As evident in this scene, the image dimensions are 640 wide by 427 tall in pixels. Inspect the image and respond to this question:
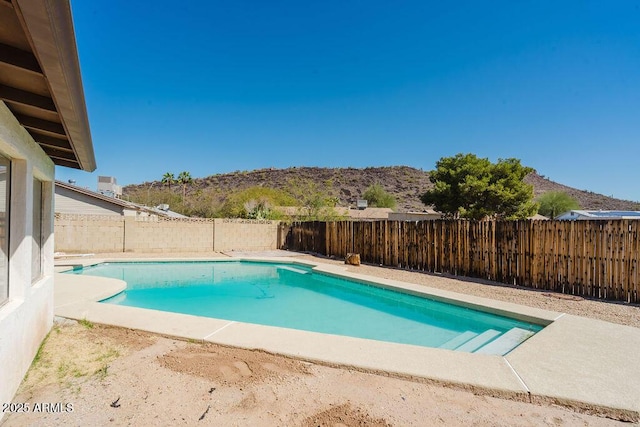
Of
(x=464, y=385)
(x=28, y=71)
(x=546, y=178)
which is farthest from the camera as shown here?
(x=546, y=178)

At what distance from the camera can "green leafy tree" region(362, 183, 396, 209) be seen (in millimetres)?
47953

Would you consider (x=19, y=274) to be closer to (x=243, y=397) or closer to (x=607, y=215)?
(x=243, y=397)

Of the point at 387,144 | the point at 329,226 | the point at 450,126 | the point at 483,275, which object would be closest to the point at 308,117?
the point at 387,144

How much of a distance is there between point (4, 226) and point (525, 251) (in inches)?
363

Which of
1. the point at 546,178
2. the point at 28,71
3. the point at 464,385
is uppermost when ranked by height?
the point at 546,178

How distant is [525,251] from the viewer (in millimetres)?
8352

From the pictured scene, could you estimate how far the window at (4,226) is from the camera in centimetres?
288

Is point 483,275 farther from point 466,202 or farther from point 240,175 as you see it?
point 240,175

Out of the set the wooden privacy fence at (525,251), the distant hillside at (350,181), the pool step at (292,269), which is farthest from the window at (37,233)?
the distant hillside at (350,181)

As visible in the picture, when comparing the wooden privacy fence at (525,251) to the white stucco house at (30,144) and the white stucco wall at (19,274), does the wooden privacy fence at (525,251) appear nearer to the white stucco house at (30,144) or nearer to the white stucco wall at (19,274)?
the white stucco house at (30,144)

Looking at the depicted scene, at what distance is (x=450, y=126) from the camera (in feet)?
95.0

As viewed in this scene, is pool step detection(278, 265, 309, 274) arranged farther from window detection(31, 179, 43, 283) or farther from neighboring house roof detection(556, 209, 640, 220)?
neighboring house roof detection(556, 209, 640, 220)

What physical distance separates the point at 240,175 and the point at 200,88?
117ft

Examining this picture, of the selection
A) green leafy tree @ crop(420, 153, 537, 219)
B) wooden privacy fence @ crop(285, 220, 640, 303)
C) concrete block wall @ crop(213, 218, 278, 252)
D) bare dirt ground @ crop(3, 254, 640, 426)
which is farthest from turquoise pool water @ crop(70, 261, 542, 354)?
green leafy tree @ crop(420, 153, 537, 219)
